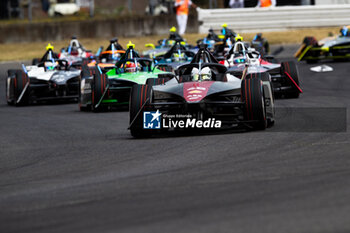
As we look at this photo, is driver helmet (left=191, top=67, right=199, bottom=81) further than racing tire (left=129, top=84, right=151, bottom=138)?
Yes

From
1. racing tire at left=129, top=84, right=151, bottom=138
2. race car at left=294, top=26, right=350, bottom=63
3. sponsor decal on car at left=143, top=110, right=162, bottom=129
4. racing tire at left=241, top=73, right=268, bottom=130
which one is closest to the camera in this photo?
racing tire at left=241, top=73, right=268, bottom=130

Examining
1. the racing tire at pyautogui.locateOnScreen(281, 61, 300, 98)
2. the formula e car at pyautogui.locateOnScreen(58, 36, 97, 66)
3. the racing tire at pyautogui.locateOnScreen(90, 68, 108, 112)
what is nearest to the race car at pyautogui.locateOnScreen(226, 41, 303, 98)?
the racing tire at pyautogui.locateOnScreen(281, 61, 300, 98)

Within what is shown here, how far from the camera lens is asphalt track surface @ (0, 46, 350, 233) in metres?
6.04

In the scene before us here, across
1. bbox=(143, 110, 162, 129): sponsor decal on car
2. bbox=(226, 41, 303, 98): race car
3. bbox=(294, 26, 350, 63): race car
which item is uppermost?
bbox=(143, 110, 162, 129): sponsor decal on car

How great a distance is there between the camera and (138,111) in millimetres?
11922

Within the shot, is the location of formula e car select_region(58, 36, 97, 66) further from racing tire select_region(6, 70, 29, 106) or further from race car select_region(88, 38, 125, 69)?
racing tire select_region(6, 70, 29, 106)

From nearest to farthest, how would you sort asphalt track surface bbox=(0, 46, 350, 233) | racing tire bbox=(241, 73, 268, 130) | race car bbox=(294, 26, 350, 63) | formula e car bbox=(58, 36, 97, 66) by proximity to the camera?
1. asphalt track surface bbox=(0, 46, 350, 233)
2. racing tire bbox=(241, 73, 268, 130)
3. race car bbox=(294, 26, 350, 63)
4. formula e car bbox=(58, 36, 97, 66)

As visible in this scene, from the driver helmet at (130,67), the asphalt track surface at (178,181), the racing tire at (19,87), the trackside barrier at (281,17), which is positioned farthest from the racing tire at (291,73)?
the trackside barrier at (281,17)

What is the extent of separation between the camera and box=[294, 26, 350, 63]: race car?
26484 mm

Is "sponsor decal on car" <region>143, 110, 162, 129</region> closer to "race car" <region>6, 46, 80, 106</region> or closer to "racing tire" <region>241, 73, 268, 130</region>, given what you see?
"racing tire" <region>241, 73, 268, 130</region>

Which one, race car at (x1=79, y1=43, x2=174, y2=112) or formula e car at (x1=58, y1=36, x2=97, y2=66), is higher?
race car at (x1=79, y1=43, x2=174, y2=112)

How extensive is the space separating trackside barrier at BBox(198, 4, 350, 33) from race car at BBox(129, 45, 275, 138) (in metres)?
23.1

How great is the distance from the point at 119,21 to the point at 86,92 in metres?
19.8

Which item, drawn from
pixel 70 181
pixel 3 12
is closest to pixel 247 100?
pixel 70 181
